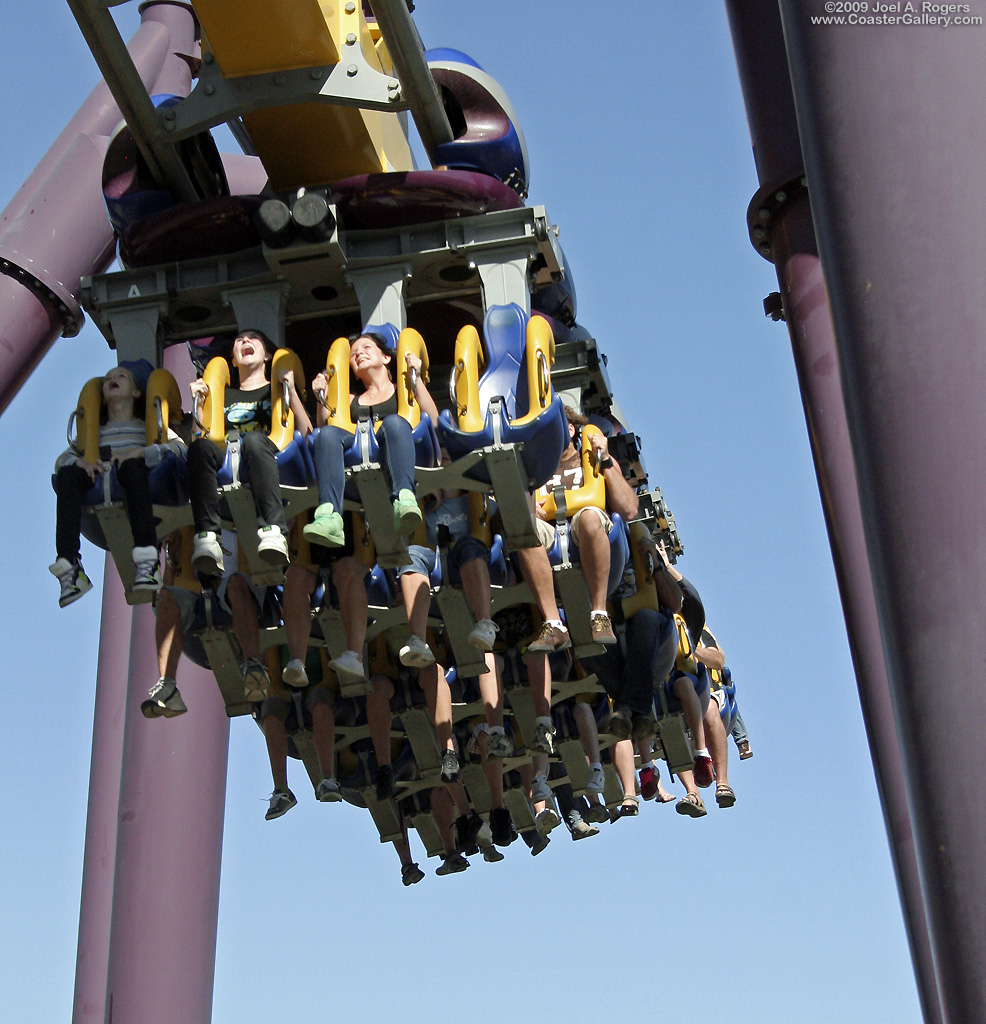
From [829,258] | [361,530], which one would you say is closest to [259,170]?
[361,530]

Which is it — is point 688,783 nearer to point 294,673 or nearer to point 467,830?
point 467,830

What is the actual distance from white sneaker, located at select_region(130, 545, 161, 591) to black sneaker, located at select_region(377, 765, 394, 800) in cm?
293

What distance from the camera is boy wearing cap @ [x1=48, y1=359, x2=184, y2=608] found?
29.8 feet

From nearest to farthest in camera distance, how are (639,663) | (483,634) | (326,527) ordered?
(326,527) < (483,634) < (639,663)

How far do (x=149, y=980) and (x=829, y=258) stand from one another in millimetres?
9123

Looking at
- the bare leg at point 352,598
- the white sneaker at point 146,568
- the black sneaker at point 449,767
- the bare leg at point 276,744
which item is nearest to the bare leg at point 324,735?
the bare leg at point 276,744

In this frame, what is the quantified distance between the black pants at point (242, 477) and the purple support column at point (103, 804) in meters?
5.37

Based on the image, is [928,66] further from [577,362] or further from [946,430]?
[577,362]

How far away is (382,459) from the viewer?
8.77m

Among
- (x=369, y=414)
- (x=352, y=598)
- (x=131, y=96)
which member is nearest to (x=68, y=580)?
(x=352, y=598)

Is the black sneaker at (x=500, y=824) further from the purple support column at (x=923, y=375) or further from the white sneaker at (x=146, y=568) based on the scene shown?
the purple support column at (x=923, y=375)

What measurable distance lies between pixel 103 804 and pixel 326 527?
6.96 meters

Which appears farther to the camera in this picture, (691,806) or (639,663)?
(691,806)

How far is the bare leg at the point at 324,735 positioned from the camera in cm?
1079
